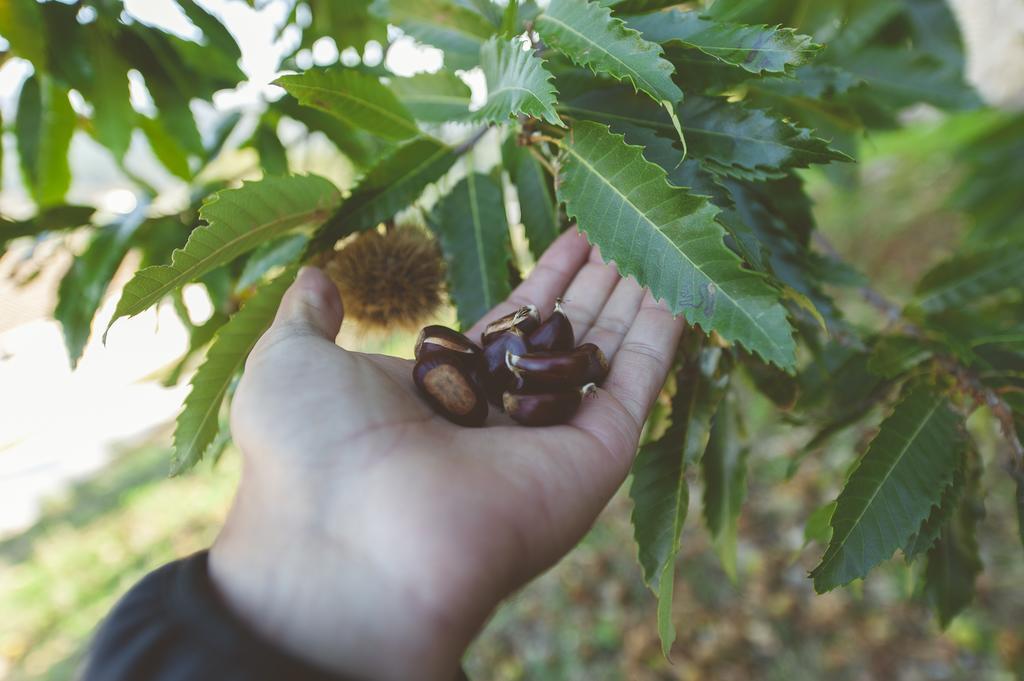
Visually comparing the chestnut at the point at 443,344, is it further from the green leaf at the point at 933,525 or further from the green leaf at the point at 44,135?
the green leaf at the point at 44,135

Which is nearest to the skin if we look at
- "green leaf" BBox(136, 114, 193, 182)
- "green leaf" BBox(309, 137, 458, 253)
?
"green leaf" BBox(309, 137, 458, 253)

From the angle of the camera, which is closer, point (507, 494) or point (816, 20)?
point (507, 494)

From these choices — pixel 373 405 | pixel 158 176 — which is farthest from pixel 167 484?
pixel 373 405

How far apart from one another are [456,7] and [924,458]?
1148 millimetres

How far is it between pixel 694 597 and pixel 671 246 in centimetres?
261

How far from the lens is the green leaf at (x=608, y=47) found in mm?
820

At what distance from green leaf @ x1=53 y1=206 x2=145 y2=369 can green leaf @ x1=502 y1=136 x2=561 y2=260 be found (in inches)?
35.8

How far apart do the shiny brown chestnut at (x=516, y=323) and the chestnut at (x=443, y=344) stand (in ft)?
0.14

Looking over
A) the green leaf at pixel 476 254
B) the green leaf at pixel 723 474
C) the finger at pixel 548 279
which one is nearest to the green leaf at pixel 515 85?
the green leaf at pixel 476 254

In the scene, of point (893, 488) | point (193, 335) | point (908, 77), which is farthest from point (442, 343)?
point (908, 77)

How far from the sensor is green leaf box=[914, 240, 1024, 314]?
4.76ft

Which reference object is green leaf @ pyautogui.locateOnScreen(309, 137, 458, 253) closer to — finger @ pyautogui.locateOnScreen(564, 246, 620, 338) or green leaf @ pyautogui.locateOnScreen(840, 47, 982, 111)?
finger @ pyautogui.locateOnScreen(564, 246, 620, 338)

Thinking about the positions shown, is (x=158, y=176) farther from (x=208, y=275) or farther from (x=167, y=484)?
(x=167, y=484)

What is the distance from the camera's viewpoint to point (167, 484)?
5090mm
